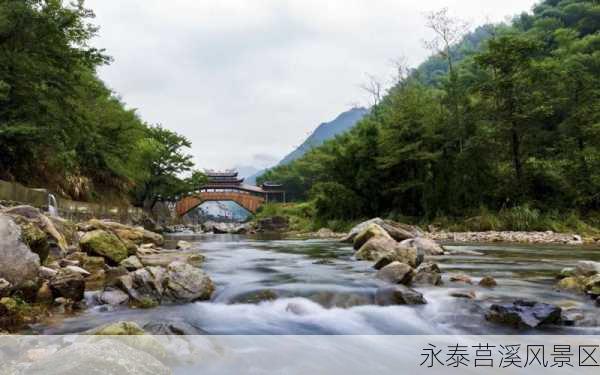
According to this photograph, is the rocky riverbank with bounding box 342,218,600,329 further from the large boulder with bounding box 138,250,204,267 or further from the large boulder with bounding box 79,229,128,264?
the large boulder with bounding box 79,229,128,264

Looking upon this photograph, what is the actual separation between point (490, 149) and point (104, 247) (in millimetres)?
18754

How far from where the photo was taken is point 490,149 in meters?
20.2

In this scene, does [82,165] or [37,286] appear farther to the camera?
[82,165]

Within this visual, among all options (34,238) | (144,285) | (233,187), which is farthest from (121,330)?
(233,187)

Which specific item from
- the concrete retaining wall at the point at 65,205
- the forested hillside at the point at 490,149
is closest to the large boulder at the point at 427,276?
the concrete retaining wall at the point at 65,205

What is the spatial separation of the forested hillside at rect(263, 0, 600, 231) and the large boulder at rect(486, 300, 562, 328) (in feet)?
47.7

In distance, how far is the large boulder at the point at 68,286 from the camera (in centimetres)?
476

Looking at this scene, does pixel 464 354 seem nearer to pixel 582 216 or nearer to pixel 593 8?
pixel 582 216

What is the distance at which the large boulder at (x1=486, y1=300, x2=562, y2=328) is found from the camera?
4.06 m

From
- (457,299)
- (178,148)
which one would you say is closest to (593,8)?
(178,148)

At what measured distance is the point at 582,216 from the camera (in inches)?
683

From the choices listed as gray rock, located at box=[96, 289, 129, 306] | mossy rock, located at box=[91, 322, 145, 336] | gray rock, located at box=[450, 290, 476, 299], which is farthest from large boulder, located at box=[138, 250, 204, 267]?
gray rock, located at box=[450, 290, 476, 299]

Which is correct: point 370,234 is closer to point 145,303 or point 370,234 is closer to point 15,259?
point 145,303

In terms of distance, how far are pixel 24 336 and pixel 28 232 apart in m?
2.56
